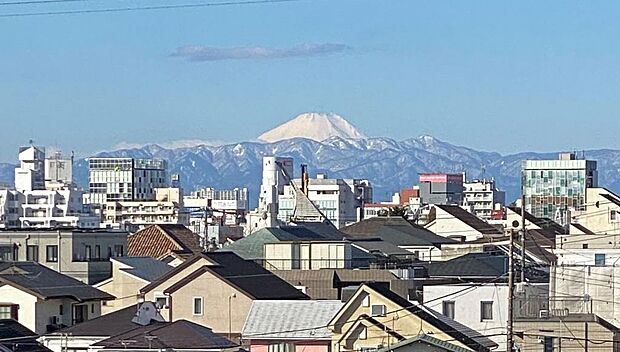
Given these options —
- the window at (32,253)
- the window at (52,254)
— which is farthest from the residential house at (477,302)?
the window at (32,253)

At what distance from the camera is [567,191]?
162m

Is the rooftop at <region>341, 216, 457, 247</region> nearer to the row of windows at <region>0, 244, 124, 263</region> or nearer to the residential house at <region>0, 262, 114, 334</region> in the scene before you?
the row of windows at <region>0, 244, 124, 263</region>

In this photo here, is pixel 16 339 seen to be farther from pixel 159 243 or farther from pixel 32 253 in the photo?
pixel 159 243

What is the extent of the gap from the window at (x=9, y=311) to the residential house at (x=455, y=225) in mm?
48063

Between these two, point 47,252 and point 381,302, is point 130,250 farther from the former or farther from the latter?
point 381,302

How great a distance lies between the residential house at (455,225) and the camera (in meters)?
93.5

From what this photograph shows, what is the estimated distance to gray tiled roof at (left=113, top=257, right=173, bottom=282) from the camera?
2110 inches

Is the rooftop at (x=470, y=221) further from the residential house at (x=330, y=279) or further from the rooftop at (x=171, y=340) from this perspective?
the rooftop at (x=171, y=340)

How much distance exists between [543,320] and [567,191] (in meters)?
127

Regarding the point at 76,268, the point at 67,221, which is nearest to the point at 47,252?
the point at 76,268

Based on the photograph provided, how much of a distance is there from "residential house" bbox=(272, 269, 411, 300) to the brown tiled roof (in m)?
21.1

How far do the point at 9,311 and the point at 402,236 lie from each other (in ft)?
122

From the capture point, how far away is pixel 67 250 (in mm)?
58406

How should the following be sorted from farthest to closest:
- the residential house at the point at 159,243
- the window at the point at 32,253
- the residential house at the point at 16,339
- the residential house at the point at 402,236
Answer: the residential house at the point at 159,243
the residential house at the point at 402,236
the window at the point at 32,253
the residential house at the point at 16,339
